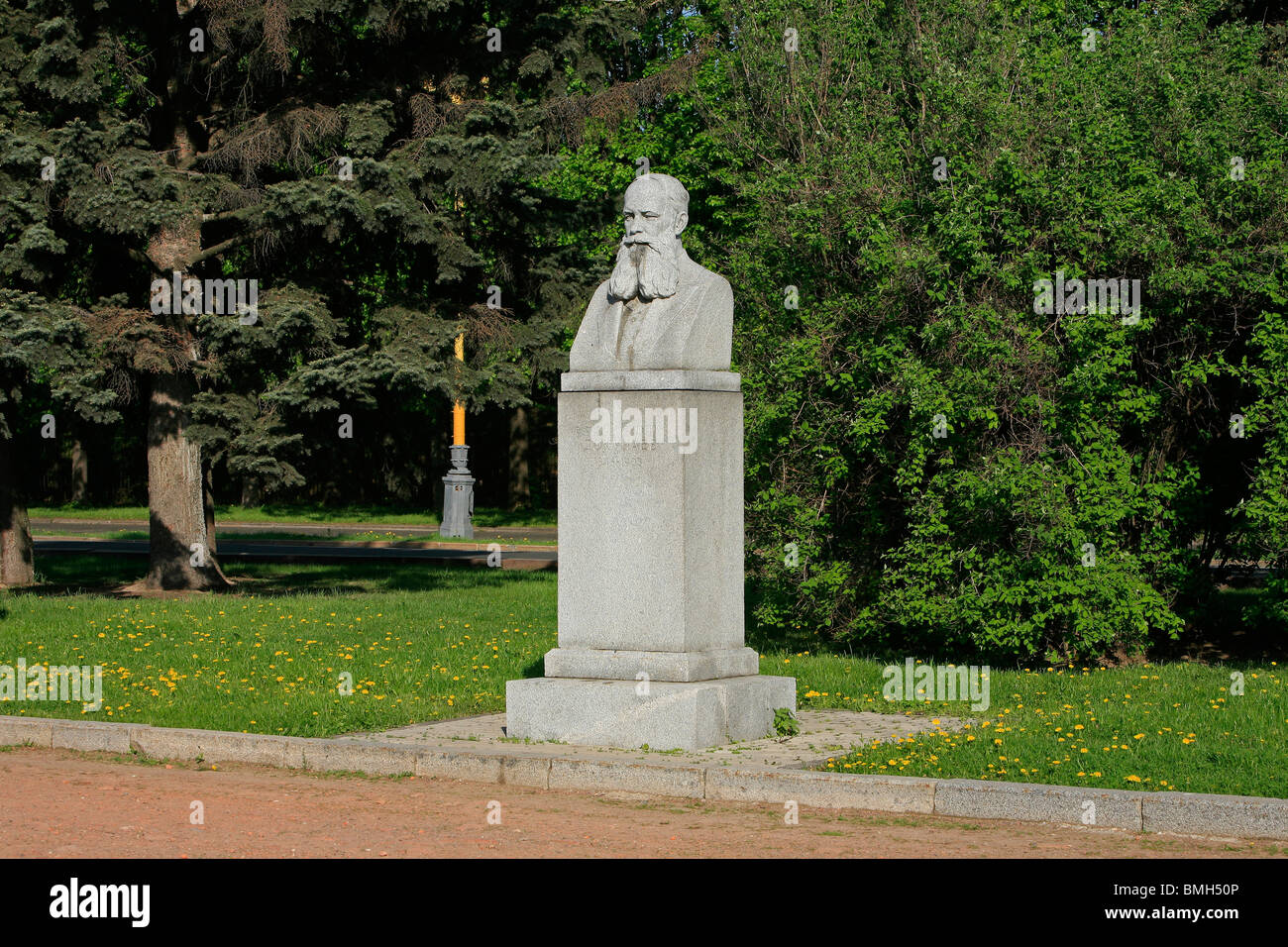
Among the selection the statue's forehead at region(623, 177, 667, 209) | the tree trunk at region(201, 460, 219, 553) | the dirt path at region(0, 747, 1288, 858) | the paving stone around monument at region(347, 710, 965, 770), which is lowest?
the dirt path at region(0, 747, 1288, 858)

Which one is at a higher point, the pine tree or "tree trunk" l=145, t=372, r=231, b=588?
the pine tree

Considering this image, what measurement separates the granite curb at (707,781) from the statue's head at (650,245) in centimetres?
300

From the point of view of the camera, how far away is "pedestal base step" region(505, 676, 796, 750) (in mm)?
9555

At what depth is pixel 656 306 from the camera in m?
10.1

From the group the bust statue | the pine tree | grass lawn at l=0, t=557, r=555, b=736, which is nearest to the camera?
the bust statue

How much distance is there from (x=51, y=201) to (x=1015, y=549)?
1264 cm

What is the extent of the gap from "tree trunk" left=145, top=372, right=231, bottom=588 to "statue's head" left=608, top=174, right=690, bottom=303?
37.4 feet

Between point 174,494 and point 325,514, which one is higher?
point 174,494

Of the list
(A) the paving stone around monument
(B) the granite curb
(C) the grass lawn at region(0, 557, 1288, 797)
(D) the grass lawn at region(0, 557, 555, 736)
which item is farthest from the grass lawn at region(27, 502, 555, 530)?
(B) the granite curb

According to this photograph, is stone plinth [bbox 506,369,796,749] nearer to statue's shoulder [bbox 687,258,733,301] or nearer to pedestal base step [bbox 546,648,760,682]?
pedestal base step [bbox 546,648,760,682]

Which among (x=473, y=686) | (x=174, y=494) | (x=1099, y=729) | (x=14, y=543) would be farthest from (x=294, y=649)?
(x=14, y=543)

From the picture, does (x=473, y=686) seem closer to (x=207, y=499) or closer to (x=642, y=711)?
→ (x=642, y=711)

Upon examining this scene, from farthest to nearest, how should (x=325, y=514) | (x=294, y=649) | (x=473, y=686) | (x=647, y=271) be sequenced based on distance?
1. (x=325, y=514)
2. (x=294, y=649)
3. (x=473, y=686)
4. (x=647, y=271)

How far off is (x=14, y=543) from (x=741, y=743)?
53.6 feet
